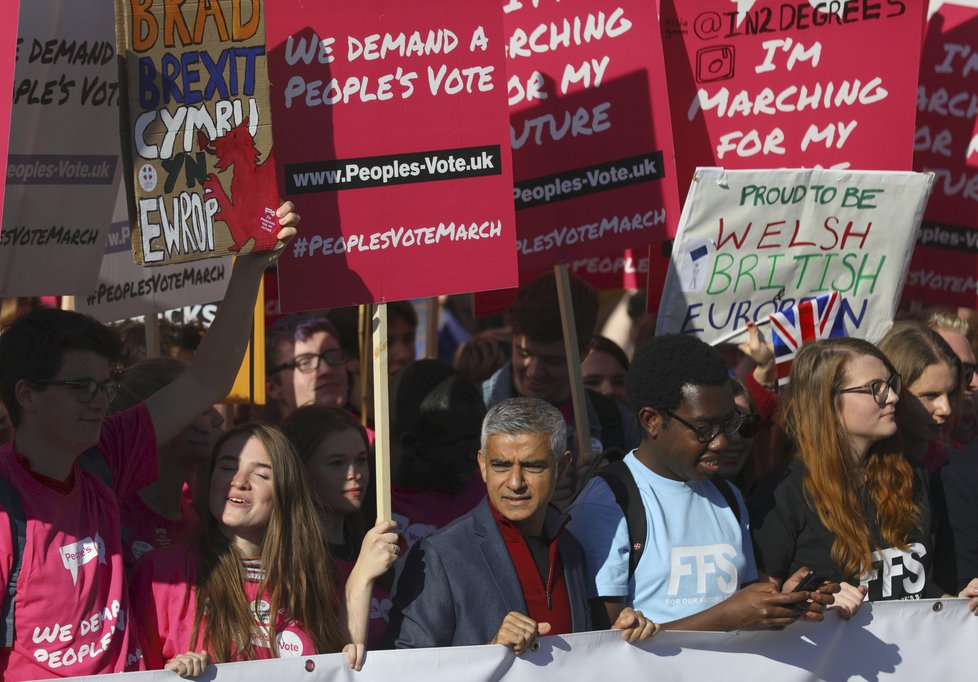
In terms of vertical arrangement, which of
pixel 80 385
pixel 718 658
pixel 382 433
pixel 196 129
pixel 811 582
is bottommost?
pixel 718 658

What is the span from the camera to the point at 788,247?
566cm

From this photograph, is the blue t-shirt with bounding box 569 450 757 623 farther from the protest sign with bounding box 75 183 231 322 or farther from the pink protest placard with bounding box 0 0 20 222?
the protest sign with bounding box 75 183 231 322

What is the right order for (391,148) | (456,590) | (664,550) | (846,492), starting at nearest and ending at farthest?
(456,590) → (664,550) → (846,492) → (391,148)

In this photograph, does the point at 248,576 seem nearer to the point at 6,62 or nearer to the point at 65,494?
the point at 65,494

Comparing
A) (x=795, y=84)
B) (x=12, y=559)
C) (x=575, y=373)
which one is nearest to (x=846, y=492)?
(x=575, y=373)

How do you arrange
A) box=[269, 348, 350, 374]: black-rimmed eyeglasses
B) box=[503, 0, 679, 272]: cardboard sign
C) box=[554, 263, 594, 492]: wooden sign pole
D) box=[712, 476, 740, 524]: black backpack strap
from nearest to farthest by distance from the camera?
box=[712, 476, 740, 524]: black backpack strap → box=[554, 263, 594, 492]: wooden sign pole → box=[503, 0, 679, 272]: cardboard sign → box=[269, 348, 350, 374]: black-rimmed eyeglasses

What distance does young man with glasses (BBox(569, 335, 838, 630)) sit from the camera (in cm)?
397

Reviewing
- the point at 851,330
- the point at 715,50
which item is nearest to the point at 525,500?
the point at 851,330

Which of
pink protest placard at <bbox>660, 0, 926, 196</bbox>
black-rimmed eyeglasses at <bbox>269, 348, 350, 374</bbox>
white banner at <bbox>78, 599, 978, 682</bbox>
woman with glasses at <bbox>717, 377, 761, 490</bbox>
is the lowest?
white banner at <bbox>78, 599, 978, 682</bbox>

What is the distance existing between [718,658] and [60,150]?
269 centimetres

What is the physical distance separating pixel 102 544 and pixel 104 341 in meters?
0.55

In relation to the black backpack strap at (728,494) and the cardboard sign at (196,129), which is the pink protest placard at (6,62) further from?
the black backpack strap at (728,494)

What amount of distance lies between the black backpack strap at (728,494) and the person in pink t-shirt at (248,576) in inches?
49.4

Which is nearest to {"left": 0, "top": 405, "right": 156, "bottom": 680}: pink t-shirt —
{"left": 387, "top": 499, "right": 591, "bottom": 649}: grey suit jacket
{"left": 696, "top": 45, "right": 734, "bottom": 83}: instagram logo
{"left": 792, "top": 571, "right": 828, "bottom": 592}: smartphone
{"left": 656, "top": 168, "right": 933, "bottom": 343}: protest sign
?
{"left": 387, "top": 499, "right": 591, "bottom": 649}: grey suit jacket
